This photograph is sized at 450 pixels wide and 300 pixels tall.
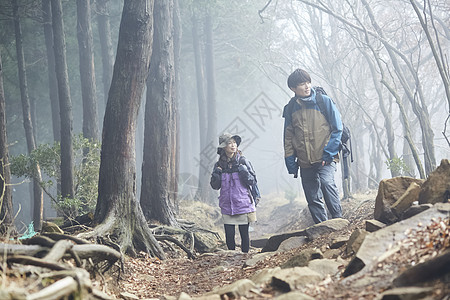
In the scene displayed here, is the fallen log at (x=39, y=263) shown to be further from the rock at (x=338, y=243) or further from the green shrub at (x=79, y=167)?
the green shrub at (x=79, y=167)

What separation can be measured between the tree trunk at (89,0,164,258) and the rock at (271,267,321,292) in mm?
3508

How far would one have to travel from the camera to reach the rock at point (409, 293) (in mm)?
2867

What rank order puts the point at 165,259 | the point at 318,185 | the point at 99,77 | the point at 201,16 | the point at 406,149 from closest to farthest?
the point at 318,185
the point at 165,259
the point at 406,149
the point at 201,16
the point at 99,77

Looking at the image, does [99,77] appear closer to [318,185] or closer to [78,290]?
[318,185]

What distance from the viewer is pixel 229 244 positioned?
812cm

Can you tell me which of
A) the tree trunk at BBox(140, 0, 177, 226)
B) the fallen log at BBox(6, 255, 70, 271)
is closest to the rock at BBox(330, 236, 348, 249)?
the fallen log at BBox(6, 255, 70, 271)

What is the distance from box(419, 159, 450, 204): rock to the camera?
4.77m

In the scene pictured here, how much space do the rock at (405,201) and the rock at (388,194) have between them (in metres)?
0.13

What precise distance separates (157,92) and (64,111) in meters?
2.75

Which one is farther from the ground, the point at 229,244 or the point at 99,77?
the point at 99,77

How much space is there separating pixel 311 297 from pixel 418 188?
7.74 ft

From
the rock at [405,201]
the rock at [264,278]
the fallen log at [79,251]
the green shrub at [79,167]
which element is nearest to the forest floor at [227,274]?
the rock at [264,278]

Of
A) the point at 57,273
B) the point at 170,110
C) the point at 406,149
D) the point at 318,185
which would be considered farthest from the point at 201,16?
the point at 57,273

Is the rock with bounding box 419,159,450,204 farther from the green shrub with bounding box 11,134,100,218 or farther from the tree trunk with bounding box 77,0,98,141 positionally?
the tree trunk with bounding box 77,0,98,141
